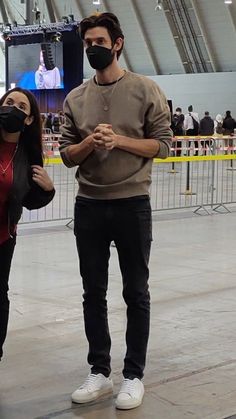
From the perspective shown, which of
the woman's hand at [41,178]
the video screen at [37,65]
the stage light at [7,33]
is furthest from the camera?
the stage light at [7,33]

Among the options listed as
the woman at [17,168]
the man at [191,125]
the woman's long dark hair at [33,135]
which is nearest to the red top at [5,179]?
the woman at [17,168]

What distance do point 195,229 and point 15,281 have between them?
149 inches

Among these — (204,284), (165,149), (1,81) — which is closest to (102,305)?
(165,149)

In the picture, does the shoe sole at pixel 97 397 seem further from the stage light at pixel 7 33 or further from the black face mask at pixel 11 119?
the stage light at pixel 7 33

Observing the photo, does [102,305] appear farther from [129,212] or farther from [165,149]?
[165,149]

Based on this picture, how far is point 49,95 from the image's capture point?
3008 centimetres

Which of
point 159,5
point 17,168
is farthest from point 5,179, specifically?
point 159,5

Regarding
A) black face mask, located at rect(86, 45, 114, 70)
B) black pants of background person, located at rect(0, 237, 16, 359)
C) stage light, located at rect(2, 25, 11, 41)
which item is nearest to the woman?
black pants of background person, located at rect(0, 237, 16, 359)

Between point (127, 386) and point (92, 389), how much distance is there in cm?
19

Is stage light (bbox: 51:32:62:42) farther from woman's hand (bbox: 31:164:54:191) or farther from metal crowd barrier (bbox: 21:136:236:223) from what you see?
woman's hand (bbox: 31:164:54:191)

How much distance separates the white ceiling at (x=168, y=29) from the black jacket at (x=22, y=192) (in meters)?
31.4

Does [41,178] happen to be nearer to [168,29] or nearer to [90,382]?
[90,382]

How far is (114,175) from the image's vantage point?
3611 mm

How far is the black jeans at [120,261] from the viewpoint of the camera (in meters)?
3.63
